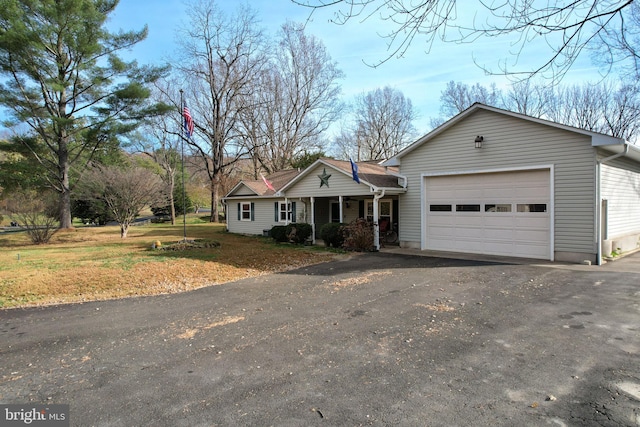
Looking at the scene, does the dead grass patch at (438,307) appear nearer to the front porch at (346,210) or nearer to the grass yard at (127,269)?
the grass yard at (127,269)

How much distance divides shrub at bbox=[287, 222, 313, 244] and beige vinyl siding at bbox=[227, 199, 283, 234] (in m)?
3.41

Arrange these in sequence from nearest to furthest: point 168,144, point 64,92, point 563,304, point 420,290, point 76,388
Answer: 1. point 76,388
2. point 563,304
3. point 420,290
4. point 64,92
5. point 168,144

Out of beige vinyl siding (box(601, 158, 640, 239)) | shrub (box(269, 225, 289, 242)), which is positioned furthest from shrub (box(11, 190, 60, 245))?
beige vinyl siding (box(601, 158, 640, 239))

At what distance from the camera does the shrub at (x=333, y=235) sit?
48.3 ft

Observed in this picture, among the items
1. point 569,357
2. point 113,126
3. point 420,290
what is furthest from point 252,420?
point 113,126

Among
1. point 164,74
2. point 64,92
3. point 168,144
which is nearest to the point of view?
point 64,92

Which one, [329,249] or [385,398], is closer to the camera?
[385,398]

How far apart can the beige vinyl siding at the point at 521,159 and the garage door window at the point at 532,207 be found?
1.22 ft

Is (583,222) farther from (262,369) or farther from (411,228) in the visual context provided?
(262,369)

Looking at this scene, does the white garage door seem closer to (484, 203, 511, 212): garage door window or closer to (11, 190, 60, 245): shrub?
(484, 203, 511, 212): garage door window

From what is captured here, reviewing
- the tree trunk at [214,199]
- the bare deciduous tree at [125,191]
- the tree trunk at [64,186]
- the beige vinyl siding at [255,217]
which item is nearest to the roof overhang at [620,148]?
the beige vinyl siding at [255,217]

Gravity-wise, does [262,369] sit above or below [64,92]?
below

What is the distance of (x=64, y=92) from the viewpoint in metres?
21.5

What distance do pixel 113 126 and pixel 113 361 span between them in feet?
70.2
